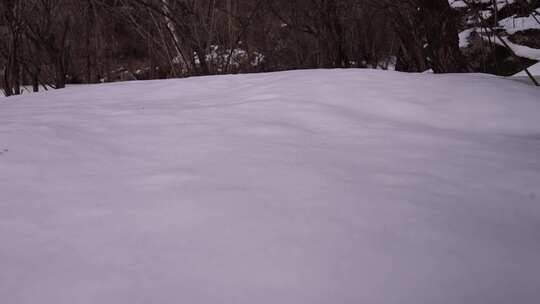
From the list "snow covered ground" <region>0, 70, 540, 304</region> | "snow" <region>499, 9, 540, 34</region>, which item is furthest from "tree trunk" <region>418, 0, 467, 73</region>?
"snow covered ground" <region>0, 70, 540, 304</region>

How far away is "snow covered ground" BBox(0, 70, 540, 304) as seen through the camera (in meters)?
0.76

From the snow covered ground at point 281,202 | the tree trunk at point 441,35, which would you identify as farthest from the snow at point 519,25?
the snow covered ground at point 281,202

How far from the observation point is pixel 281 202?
3.34 ft

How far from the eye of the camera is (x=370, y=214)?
95cm

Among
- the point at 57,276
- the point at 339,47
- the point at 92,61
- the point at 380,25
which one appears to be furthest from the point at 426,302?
the point at 92,61

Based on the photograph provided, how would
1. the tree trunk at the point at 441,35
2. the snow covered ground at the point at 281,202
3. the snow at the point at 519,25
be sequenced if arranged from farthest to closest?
the snow at the point at 519,25
the tree trunk at the point at 441,35
the snow covered ground at the point at 281,202

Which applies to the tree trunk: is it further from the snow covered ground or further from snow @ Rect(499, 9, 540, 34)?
the snow covered ground

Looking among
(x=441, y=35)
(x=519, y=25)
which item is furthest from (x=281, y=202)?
(x=519, y=25)

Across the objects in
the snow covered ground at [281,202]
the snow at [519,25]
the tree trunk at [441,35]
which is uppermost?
the snow at [519,25]

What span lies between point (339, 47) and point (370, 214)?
3.51 meters

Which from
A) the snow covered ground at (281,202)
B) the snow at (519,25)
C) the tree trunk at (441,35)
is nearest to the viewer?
the snow covered ground at (281,202)

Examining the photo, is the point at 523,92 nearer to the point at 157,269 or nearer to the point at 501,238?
the point at 501,238

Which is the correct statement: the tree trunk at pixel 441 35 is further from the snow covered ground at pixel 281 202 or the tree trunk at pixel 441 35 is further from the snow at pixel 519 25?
the snow covered ground at pixel 281 202

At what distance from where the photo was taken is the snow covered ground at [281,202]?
0.76m
